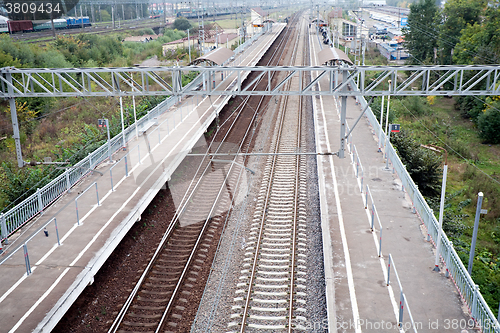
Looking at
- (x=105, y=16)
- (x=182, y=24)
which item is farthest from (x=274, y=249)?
(x=105, y=16)

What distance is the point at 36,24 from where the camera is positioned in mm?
59656

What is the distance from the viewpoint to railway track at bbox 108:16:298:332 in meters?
11.7

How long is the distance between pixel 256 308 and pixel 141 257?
4667 mm

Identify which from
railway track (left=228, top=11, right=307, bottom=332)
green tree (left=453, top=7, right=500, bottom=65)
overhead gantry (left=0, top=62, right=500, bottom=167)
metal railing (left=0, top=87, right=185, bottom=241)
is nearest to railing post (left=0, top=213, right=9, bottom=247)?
metal railing (left=0, top=87, right=185, bottom=241)

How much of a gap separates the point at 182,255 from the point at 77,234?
3427 mm

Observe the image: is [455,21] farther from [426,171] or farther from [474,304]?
[474,304]

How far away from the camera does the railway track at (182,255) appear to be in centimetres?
1167

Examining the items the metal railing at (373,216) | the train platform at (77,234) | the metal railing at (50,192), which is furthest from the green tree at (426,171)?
the metal railing at (50,192)

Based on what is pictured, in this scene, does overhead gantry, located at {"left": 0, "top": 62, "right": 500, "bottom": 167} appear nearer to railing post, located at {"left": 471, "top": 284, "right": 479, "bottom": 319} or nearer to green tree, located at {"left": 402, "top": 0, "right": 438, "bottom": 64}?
railing post, located at {"left": 471, "top": 284, "right": 479, "bottom": 319}

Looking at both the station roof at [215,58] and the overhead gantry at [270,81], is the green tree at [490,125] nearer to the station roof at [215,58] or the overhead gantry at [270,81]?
the overhead gantry at [270,81]

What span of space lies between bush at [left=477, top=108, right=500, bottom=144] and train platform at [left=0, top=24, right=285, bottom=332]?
2033 cm

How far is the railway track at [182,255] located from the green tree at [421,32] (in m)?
41.3

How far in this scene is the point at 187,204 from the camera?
18.2 metres

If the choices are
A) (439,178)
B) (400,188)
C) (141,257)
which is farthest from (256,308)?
(439,178)
